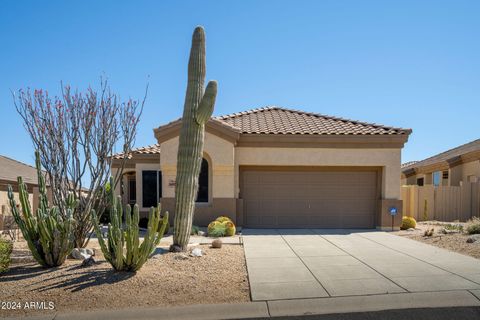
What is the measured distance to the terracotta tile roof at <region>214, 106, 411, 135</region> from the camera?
43.2ft

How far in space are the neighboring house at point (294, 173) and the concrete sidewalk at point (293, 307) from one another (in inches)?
293

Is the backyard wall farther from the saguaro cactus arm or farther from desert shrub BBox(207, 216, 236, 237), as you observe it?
the saguaro cactus arm

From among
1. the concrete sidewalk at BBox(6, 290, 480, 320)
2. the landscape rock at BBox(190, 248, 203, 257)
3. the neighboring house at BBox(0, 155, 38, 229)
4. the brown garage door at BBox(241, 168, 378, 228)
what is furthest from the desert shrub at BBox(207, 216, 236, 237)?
the neighboring house at BBox(0, 155, 38, 229)

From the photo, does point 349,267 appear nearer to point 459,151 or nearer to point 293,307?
point 293,307

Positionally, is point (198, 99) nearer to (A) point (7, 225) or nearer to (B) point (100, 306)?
(B) point (100, 306)

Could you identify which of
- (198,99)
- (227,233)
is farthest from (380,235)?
(198,99)

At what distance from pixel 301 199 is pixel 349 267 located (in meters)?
6.16

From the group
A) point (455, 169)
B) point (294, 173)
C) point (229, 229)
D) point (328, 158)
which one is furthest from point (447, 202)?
point (229, 229)

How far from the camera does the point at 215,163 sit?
1255cm

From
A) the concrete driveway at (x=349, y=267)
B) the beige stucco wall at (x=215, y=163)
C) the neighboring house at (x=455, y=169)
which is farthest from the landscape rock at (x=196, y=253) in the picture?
the neighboring house at (x=455, y=169)

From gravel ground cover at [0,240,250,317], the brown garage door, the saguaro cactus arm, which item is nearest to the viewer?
gravel ground cover at [0,240,250,317]

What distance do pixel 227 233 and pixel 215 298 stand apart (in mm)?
5805

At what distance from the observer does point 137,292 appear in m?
5.56

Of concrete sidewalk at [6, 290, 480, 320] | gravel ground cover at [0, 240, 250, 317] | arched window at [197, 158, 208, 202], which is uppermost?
→ arched window at [197, 158, 208, 202]
